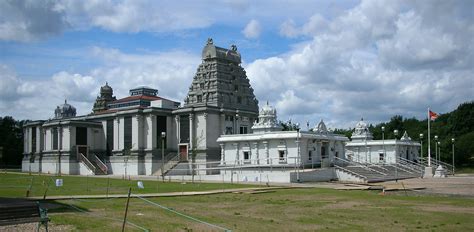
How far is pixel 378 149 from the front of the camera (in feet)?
268

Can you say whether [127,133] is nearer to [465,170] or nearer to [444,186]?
[444,186]

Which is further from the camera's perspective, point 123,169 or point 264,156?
point 123,169

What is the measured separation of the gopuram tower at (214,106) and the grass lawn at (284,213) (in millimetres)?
40994

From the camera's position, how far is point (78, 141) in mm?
85438

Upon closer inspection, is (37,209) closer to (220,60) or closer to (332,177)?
(332,177)

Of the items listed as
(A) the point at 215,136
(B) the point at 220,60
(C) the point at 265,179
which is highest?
(B) the point at 220,60

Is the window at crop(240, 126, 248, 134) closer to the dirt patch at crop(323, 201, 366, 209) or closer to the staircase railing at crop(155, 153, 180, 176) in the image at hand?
the staircase railing at crop(155, 153, 180, 176)

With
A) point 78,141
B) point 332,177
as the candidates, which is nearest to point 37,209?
point 332,177

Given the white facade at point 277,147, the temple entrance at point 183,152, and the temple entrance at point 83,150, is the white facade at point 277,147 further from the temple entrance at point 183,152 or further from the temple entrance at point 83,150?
the temple entrance at point 83,150

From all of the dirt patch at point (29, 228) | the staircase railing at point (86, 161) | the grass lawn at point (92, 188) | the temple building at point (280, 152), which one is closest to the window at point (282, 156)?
the temple building at point (280, 152)

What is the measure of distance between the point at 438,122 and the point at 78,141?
273ft

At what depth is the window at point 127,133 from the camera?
78963mm

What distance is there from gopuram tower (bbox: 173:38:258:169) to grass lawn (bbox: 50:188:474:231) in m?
41.0

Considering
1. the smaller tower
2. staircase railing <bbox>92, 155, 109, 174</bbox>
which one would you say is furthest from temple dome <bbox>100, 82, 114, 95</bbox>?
staircase railing <bbox>92, 155, 109, 174</bbox>
